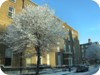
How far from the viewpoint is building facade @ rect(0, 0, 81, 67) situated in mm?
7730

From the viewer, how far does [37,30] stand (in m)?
8.68

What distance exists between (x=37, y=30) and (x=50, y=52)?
1055 mm

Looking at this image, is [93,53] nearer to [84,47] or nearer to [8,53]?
[84,47]

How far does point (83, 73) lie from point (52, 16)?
102 inches

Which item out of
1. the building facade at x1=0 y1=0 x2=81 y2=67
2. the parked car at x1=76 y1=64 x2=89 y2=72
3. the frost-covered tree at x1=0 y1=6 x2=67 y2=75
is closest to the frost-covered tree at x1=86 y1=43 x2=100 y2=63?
the building facade at x1=0 y1=0 x2=81 y2=67

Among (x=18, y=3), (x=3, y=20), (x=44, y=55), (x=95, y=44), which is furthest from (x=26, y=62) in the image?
(x=95, y=44)

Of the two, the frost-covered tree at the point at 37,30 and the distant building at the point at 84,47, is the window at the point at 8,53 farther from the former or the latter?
the distant building at the point at 84,47

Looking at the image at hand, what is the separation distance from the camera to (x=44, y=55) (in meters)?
9.23

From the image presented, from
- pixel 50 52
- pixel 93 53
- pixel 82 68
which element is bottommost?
pixel 82 68

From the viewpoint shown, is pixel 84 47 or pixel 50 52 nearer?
pixel 84 47

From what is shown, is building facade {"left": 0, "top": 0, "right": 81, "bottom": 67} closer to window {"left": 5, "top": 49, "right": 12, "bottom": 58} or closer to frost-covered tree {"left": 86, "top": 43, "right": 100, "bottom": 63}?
window {"left": 5, "top": 49, "right": 12, "bottom": 58}

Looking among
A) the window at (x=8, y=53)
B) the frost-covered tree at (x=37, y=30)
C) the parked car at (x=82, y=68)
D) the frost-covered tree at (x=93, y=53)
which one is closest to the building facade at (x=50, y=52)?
the window at (x=8, y=53)

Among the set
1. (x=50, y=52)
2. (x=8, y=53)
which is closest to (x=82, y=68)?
(x=50, y=52)

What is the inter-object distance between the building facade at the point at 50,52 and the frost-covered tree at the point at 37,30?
0.34m
